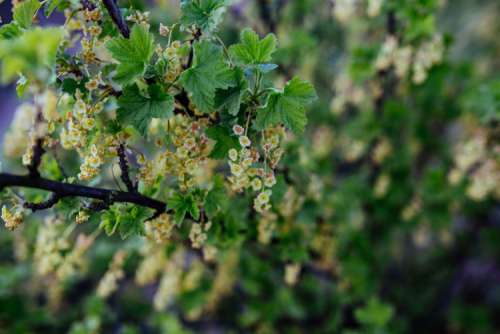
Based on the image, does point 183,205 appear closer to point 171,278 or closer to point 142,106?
point 142,106

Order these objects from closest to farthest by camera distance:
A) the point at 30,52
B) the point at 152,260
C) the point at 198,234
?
the point at 30,52 → the point at 198,234 → the point at 152,260

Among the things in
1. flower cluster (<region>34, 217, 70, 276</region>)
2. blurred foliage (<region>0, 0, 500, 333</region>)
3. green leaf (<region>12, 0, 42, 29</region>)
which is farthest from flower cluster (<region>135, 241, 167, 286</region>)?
green leaf (<region>12, 0, 42, 29</region>)

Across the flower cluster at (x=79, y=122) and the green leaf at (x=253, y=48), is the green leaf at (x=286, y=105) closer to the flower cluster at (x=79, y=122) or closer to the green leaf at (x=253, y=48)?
the green leaf at (x=253, y=48)

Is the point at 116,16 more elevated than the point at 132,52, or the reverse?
the point at 116,16

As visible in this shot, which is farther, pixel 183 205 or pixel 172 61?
pixel 183 205

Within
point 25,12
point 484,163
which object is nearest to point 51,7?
point 25,12

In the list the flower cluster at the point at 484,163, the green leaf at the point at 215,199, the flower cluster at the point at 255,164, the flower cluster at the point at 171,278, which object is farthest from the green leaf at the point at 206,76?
the flower cluster at the point at 484,163

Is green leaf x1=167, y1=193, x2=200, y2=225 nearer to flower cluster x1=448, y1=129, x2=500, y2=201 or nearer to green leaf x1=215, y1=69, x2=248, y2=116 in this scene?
green leaf x1=215, y1=69, x2=248, y2=116

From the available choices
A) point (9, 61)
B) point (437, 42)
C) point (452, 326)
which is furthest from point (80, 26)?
point (452, 326)
